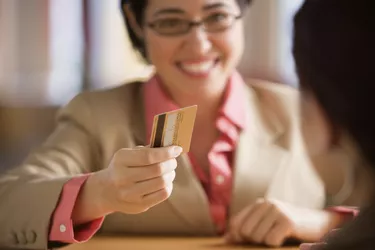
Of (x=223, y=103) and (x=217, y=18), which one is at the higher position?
(x=217, y=18)

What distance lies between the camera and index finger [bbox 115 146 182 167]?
65 cm

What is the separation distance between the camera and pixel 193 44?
2.87 ft

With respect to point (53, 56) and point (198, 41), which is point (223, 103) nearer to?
point (198, 41)

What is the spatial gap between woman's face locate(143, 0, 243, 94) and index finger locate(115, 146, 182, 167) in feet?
0.81

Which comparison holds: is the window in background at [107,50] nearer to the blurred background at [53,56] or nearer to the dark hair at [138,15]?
the blurred background at [53,56]

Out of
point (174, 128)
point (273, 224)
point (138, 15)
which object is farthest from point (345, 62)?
point (138, 15)

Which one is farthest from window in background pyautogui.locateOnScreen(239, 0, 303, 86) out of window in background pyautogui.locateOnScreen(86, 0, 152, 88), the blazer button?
the blazer button

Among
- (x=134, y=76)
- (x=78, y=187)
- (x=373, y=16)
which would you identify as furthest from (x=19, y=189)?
(x=373, y=16)

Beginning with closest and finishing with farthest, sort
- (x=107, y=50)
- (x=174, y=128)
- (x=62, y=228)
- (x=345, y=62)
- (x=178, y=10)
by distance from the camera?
(x=345, y=62), (x=174, y=128), (x=62, y=228), (x=178, y=10), (x=107, y=50)

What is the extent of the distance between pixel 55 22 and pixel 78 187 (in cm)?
47

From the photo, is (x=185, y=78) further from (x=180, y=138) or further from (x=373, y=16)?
(x=373, y=16)

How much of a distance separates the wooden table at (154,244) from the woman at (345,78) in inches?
11.2

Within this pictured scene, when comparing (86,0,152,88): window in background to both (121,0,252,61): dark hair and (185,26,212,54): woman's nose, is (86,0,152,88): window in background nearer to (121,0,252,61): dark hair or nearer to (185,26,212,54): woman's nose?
(121,0,252,61): dark hair

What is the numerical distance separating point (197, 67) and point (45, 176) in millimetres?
242
